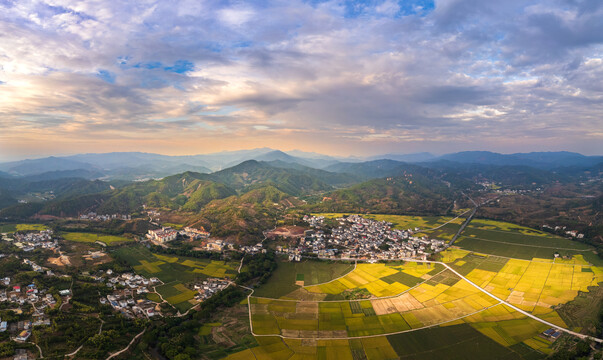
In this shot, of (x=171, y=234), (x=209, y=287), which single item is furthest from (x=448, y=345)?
(x=171, y=234)

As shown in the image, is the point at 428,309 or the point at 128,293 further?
the point at 128,293

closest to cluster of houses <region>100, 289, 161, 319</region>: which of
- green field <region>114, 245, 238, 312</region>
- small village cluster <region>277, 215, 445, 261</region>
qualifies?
green field <region>114, 245, 238, 312</region>

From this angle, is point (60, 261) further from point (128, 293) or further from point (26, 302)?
point (128, 293)

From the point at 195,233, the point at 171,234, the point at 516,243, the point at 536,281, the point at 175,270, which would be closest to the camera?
the point at 536,281

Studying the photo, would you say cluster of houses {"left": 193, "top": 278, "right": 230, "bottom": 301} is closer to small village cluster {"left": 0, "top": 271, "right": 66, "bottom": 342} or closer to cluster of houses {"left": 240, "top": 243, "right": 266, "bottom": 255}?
cluster of houses {"left": 240, "top": 243, "right": 266, "bottom": 255}

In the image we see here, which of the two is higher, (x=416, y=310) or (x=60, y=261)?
(x=60, y=261)
